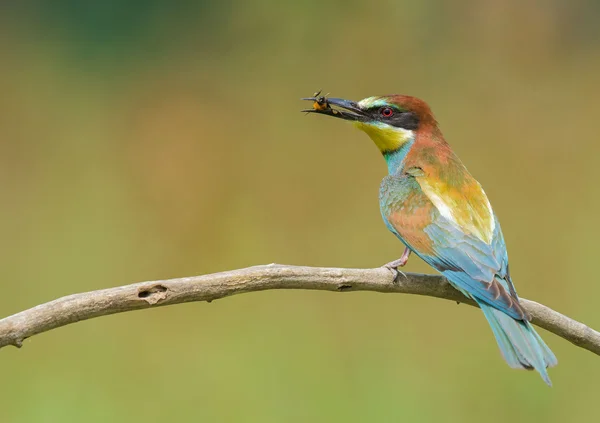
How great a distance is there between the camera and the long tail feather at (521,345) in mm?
1899

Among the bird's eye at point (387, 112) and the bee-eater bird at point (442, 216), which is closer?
the bee-eater bird at point (442, 216)

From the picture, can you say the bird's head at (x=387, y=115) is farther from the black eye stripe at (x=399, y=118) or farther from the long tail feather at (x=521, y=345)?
the long tail feather at (x=521, y=345)

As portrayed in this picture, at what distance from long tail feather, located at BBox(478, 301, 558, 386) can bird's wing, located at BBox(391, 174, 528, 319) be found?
0.09ft

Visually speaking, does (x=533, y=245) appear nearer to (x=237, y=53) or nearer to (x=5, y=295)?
(x=237, y=53)

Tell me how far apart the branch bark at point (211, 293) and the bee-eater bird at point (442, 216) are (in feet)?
0.22

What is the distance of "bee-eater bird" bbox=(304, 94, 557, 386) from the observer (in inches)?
77.1

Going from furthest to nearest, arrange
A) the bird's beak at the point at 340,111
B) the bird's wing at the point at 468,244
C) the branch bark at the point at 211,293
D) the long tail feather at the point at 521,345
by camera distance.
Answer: the bird's beak at the point at 340,111 < the bird's wing at the point at 468,244 < the long tail feather at the point at 521,345 < the branch bark at the point at 211,293

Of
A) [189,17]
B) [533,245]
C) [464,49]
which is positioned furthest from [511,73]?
[189,17]

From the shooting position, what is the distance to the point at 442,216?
2.21m

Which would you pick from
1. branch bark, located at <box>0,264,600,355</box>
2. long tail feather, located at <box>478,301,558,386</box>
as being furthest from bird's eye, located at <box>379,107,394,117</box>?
long tail feather, located at <box>478,301,558,386</box>

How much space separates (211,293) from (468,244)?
2.35 feet

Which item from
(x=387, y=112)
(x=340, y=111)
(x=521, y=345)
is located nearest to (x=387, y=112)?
(x=387, y=112)

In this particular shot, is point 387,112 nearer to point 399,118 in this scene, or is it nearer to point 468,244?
point 399,118

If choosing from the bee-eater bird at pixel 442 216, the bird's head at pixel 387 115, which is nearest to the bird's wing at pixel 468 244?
the bee-eater bird at pixel 442 216
